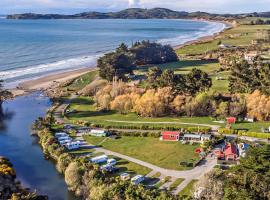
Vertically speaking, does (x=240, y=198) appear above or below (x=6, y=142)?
above

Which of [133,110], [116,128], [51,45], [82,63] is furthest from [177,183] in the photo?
[51,45]

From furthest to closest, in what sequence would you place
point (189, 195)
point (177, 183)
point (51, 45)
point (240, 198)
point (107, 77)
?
point (51, 45)
point (107, 77)
point (177, 183)
point (189, 195)
point (240, 198)

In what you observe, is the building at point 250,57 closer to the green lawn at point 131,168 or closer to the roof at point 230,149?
the roof at point 230,149

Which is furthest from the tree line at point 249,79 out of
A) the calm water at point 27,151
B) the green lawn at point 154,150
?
the calm water at point 27,151

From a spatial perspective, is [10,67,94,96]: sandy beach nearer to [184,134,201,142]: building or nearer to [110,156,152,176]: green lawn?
[184,134,201,142]: building

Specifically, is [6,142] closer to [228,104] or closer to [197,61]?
[228,104]
